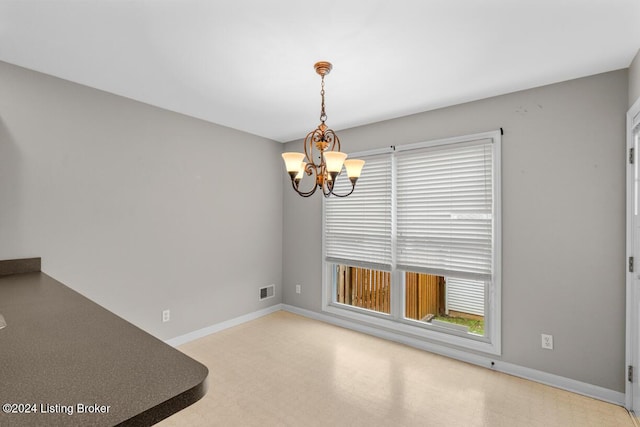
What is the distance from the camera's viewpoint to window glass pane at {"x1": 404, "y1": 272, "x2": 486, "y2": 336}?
3184mm

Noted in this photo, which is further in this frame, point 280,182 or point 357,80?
point 280,182

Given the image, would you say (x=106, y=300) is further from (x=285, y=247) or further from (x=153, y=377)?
(x=153, y=377)

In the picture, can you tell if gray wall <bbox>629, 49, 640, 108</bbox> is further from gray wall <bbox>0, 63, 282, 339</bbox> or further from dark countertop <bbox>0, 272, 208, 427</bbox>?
gray wall <bbox>0, 63, 282, 339</bbox>

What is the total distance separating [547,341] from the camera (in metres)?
2.65

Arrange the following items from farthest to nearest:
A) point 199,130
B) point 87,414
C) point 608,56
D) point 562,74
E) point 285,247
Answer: point 285,247, point 199,130, point 562,74, point 608,56, point 87,414

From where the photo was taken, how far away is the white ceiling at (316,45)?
173 cm

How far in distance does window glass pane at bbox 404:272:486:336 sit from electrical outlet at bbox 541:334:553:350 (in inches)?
21.4

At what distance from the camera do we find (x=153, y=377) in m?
0.80

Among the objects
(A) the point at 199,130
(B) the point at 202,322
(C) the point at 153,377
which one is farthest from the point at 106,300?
(C) the point at 153,377

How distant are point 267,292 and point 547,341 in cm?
321

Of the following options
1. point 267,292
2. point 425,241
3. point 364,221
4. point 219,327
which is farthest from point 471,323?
point 219,327

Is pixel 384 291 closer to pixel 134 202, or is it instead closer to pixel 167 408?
pixel 134 202

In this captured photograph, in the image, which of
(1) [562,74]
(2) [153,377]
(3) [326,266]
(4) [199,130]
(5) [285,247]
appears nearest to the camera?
(2) [153,377]

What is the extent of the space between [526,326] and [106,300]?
3.78 m
